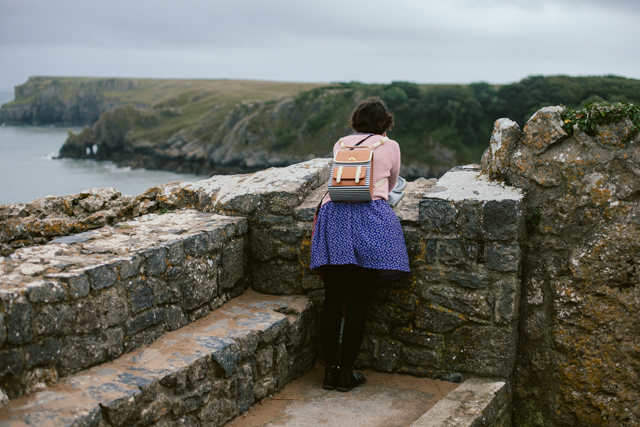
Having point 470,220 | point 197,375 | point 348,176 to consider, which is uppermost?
point 348,176

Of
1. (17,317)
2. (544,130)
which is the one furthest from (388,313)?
(17,317)

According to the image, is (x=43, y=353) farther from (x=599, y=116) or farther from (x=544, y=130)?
(x=599, y=116)

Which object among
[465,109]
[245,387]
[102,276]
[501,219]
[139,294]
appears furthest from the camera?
[465,109]

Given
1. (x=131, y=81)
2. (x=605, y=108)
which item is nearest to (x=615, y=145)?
(x=605, y=108)

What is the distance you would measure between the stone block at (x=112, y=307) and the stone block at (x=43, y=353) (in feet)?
0.96

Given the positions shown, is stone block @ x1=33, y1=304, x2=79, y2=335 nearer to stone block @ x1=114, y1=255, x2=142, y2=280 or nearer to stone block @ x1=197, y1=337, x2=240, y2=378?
stone block @ x1=114, y1=255, x2=142, y2=280

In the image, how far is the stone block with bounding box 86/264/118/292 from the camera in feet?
9.14

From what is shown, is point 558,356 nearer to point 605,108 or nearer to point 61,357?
point 605,108

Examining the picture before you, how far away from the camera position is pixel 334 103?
79.2 metres

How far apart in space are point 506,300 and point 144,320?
2.31m

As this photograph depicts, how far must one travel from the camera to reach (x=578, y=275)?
361 cm

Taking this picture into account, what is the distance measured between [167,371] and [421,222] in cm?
195

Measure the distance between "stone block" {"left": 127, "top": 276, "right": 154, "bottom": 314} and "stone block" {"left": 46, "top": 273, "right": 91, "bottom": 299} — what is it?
318mm

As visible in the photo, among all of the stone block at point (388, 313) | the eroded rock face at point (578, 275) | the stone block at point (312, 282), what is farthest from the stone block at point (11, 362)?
the eroded rock face at point (578, 275)
